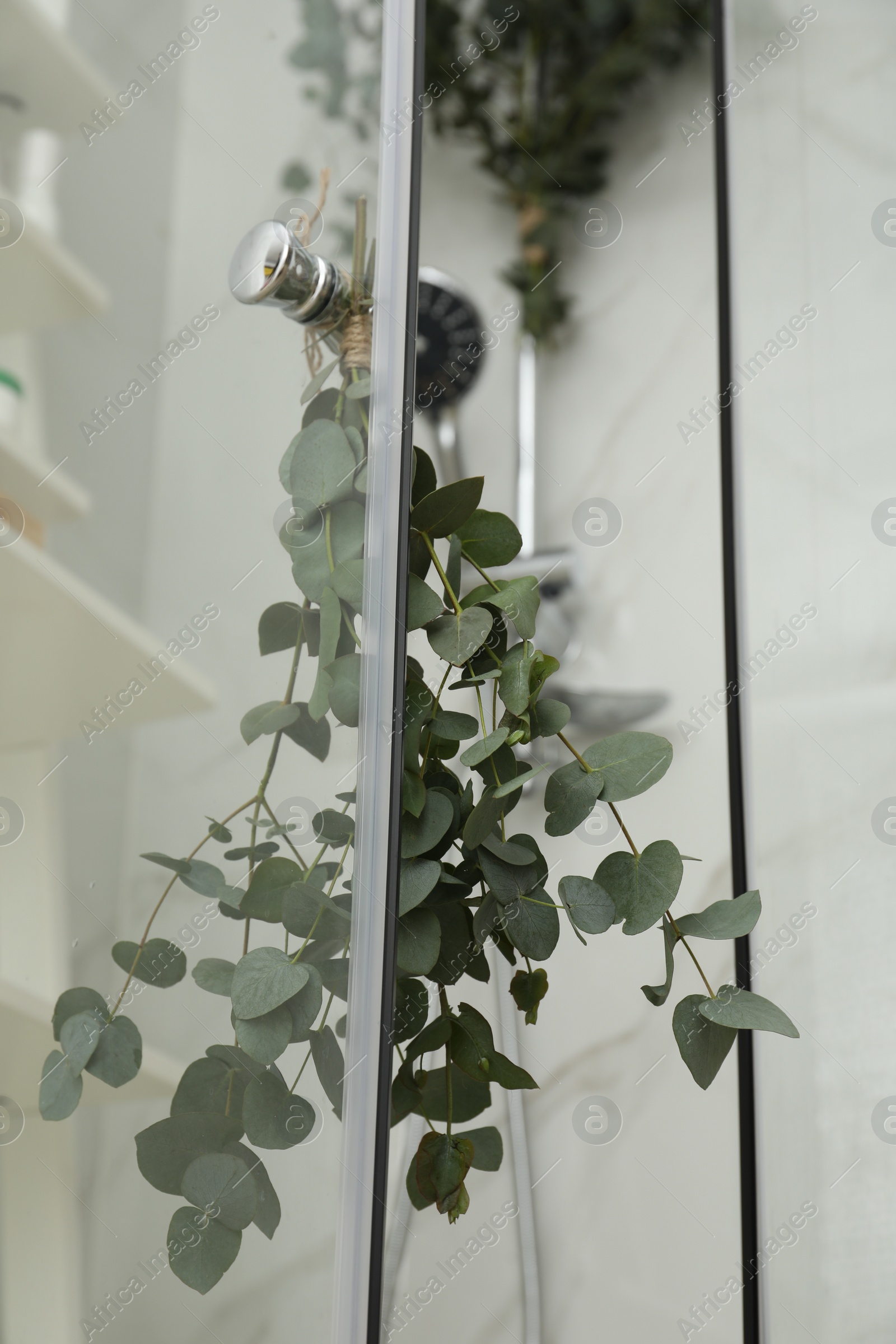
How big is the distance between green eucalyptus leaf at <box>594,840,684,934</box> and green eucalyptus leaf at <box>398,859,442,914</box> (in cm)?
8

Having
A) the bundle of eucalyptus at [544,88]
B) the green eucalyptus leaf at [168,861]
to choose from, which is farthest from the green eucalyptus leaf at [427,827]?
the bundle of eucalyptus at [544,88]

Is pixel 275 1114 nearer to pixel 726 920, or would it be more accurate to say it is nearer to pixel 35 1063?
pixel 35 1063

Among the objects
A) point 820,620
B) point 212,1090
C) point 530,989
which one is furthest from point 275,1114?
point 820,620

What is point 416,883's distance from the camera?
18.7 inches

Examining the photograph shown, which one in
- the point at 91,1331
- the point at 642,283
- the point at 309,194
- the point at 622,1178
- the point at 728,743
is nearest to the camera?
the point at 91,1331

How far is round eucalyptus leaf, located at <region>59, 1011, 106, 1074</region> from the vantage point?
0.45 m

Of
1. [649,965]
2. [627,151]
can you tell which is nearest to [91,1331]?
[649,965]

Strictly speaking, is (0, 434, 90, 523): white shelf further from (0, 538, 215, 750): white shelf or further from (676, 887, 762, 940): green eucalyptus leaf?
(676, 887, 762, 940): green eucalyptus leaf

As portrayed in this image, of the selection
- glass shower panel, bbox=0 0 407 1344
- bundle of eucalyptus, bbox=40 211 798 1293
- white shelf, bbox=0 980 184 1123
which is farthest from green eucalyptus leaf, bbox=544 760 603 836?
white shelf, bbox=0 980 184 1123

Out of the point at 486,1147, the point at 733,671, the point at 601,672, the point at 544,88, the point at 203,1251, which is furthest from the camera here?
the point at 544,88

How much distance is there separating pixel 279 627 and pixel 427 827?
119mm

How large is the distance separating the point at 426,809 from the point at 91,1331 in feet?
0.87

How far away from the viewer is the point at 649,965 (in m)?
0.95

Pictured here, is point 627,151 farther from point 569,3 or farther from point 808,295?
point 808,295
